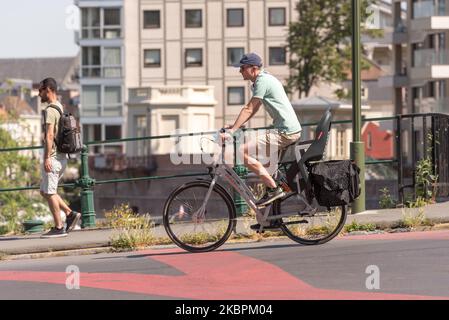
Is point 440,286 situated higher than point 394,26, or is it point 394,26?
point 394,26

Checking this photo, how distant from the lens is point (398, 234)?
47.2 ft

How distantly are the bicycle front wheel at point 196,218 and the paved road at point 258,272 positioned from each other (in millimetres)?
165

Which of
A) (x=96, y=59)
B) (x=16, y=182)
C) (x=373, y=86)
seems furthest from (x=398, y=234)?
(x=373, y=86)

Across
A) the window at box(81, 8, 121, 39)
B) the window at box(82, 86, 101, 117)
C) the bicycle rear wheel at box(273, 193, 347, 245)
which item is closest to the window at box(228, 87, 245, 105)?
the window at box(81, 8, 121, 39)

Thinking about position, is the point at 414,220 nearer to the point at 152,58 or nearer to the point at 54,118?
the point at 54,118

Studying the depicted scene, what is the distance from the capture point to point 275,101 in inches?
515

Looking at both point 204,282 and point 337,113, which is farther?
point 337,113

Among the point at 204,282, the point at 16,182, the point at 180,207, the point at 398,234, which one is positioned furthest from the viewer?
the point at 16,182

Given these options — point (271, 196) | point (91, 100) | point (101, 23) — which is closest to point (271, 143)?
point (271, 196)

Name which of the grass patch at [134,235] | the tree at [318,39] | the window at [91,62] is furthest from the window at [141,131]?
the grass patch at [134,235]

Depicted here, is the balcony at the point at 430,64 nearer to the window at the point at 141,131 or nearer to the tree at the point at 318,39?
the tree at the point at 318,39

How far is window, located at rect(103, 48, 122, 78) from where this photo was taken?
103 m
